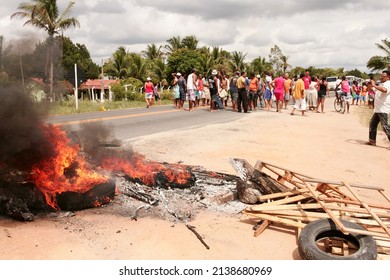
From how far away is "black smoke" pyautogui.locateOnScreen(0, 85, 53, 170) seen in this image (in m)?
4.94

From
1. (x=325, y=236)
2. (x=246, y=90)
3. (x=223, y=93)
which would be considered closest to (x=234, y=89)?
(x=223, y=93)

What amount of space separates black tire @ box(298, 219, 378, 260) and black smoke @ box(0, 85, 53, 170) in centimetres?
364

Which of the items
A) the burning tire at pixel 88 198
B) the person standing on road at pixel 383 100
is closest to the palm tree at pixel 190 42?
the person standing on road at pixel 383 100

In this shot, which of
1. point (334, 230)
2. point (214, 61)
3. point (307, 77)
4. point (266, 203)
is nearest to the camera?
point (334, 230)

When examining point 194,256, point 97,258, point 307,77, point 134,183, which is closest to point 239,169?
point 134,183

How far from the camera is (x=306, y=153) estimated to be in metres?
9.72

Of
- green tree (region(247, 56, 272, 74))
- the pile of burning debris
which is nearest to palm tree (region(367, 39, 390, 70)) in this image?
green tree (region(247, 56, 272, 74))

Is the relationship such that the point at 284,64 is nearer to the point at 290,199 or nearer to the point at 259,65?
the point at 259,65

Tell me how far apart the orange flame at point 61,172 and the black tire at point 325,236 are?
9.45 feet

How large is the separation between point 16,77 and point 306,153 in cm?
703

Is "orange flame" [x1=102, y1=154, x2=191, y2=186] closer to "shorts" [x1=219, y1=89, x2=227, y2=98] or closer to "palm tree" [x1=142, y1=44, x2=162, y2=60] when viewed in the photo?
"shorts" [x1=219, y1=89, x2=227, y2=98]

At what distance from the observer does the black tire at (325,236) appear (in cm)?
392

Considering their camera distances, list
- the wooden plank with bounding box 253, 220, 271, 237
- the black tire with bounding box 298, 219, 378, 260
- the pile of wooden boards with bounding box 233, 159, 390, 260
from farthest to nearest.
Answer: the wooden plank with bounding box 253, 220, 271, 237
the pile of wooden boards with bounding box 233, 159, 390, 260
the black tire with bounding box 298, 219, 378, 260

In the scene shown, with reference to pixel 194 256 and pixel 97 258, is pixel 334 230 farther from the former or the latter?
pixel 97 258
